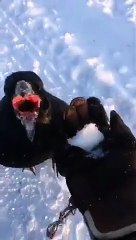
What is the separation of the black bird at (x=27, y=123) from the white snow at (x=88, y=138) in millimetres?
156

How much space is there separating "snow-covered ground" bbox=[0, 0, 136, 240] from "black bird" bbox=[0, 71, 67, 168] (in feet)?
1.56

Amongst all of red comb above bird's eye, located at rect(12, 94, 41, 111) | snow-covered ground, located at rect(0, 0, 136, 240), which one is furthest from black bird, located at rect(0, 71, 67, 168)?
snow-covered ground, located at rect(0, 0, 136, 240)

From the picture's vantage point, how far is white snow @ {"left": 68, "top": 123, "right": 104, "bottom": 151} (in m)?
2.08

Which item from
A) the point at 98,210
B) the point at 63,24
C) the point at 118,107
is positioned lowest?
the point at 98,210

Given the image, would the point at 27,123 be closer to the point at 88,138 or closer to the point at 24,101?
the point at 24,101

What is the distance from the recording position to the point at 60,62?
3.44 meters

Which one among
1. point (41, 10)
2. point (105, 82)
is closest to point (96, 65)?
point (105, 82)

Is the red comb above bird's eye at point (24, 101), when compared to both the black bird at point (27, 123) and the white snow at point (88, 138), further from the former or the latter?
the white snow at point (88, 138)

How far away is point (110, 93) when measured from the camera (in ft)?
10.6

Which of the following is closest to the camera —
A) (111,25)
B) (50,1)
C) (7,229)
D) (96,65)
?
(7,229)

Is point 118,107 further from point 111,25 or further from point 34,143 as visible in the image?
point 34,143

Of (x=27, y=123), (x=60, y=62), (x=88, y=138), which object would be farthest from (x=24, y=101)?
(x=60, y=62)

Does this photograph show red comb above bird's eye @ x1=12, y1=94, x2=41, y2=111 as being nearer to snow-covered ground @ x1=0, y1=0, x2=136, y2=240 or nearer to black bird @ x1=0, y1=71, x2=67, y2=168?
black bird @ x1=0, y1=71, x2=67, y2=168

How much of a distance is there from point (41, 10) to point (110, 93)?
0.98 meters
